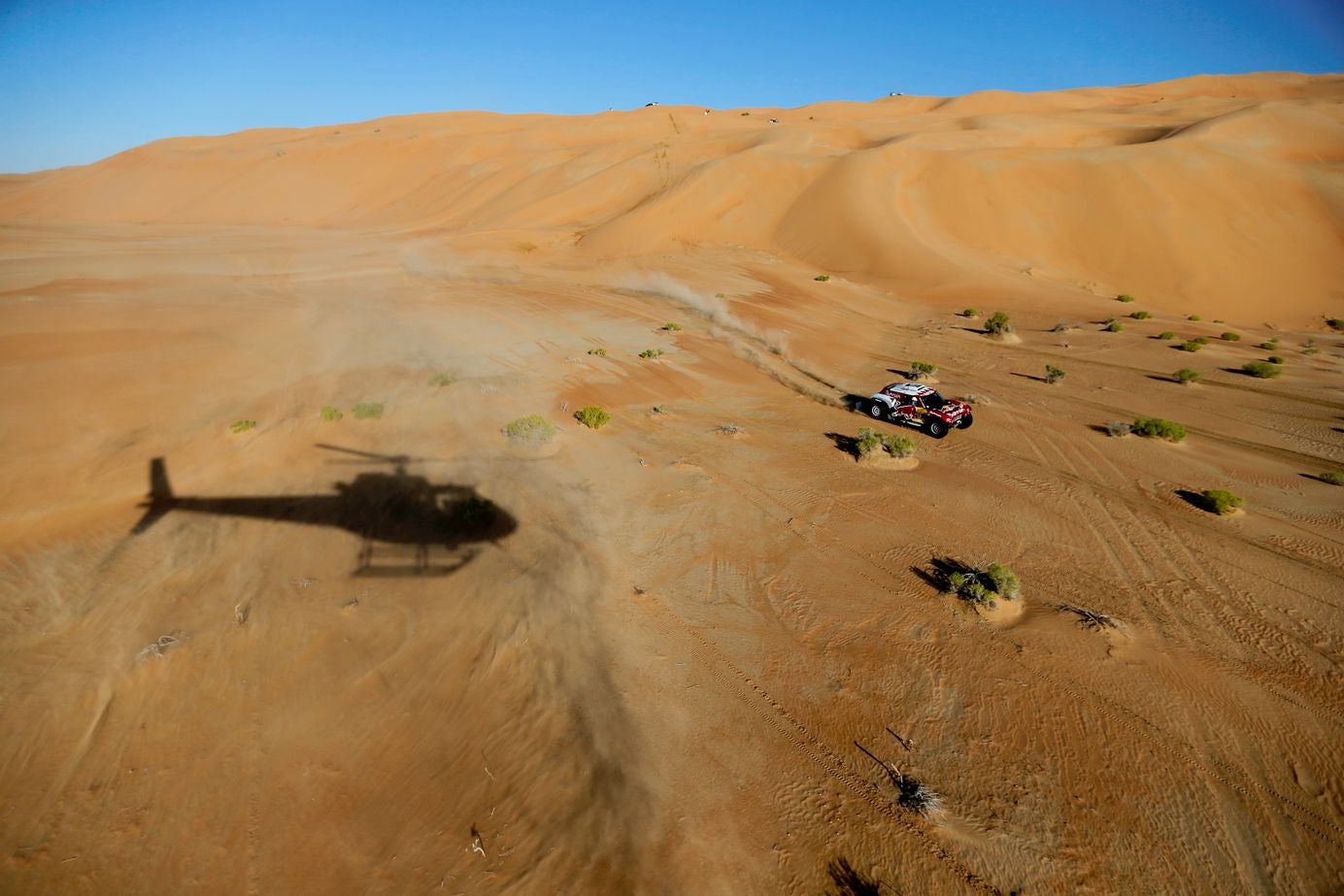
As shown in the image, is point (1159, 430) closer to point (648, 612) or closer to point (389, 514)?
point (648, 612)

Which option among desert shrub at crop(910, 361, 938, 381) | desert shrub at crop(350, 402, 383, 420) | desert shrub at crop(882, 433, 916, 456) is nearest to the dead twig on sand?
desert shrub at crop(882, 433, 916, 456)

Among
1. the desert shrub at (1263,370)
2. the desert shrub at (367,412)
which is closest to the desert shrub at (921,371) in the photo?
the desert shrub at (1263,370)

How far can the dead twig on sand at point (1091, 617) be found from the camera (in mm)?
8805

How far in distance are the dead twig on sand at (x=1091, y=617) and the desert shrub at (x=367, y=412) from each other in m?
16.7

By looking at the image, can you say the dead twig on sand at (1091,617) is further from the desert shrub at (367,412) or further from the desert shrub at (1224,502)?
the desert shrub at (367,412)

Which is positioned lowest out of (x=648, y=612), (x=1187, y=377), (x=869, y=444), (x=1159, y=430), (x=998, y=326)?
(x=648, y=612)

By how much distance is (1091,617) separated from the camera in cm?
896

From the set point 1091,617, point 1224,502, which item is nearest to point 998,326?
point 1224,502

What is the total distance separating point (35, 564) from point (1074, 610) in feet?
63.1

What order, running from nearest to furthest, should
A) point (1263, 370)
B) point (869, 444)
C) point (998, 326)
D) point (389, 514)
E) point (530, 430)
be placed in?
point (389, 514) → point (869, 444) → point (530, 430) → point (1263, 370) → point (998, 326)

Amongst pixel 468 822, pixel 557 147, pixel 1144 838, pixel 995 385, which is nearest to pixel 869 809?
pixel 1144 838

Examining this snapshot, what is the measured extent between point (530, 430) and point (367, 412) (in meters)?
4.87

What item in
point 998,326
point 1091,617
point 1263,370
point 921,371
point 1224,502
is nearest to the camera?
point 1091,617

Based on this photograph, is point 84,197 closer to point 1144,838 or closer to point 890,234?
point 890,234
